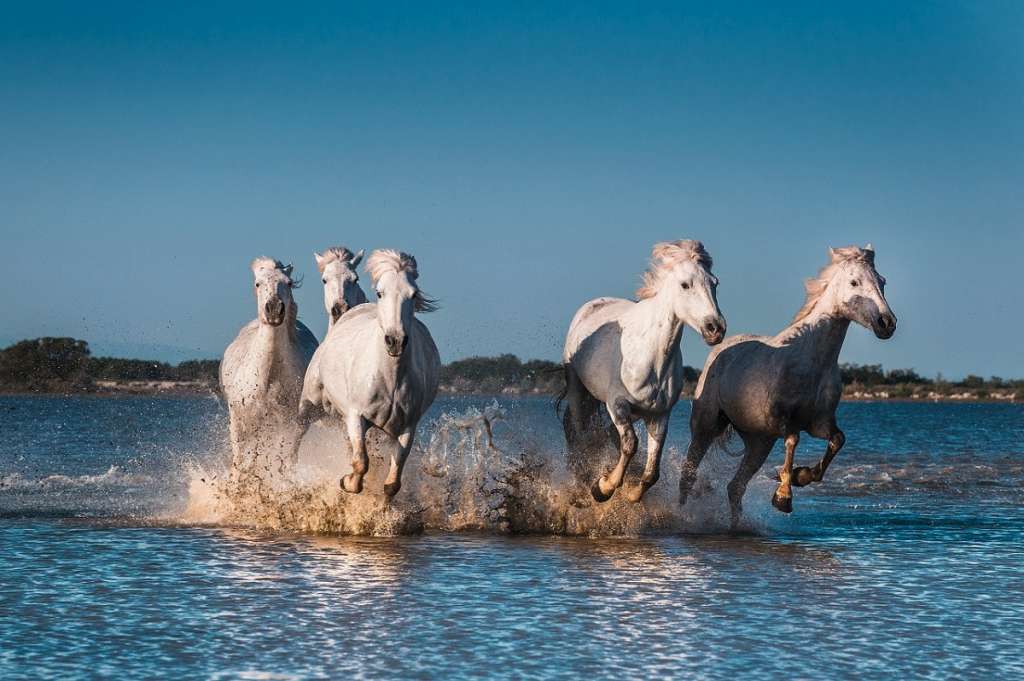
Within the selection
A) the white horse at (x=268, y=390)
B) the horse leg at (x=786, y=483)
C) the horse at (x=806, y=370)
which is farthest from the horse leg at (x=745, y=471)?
the white horse at (x=268, y=390)

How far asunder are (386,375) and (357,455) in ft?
2.20

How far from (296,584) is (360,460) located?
256 cm

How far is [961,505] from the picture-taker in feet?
53.0

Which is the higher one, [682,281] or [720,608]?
[682,281]

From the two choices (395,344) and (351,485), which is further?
(351,485)

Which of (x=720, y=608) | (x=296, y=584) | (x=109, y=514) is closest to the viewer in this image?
(x=720, y=608)

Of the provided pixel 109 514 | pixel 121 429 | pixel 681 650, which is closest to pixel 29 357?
pixel 121 429

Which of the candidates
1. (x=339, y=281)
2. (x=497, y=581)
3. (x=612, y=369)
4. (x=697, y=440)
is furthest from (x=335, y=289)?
(x=497, y=581)

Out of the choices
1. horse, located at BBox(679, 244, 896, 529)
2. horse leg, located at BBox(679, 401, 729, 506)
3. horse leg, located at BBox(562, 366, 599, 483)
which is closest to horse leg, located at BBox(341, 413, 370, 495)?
horse leg, located at BBox(562, 366, 599, 483)

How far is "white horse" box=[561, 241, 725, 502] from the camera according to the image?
1144 centimetres

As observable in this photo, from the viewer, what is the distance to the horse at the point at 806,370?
473 inches

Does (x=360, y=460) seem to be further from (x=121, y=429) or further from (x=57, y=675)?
(x=121, y=429)

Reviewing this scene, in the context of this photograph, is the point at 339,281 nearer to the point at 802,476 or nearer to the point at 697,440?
the point at 697,440

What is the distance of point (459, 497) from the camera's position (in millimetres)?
12711
